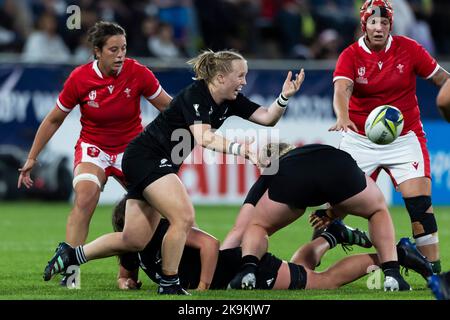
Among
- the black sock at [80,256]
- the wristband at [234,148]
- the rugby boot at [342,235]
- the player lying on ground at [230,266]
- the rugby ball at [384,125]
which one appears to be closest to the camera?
the wristband at [234,148]

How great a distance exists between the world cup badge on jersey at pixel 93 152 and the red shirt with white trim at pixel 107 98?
0.05 m

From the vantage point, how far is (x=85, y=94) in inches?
367

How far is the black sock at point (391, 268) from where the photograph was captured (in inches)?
314

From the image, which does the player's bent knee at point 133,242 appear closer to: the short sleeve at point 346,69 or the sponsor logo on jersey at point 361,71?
the short sleeve at point 346,69

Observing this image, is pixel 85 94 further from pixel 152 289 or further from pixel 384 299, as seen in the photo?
pixel 384 299

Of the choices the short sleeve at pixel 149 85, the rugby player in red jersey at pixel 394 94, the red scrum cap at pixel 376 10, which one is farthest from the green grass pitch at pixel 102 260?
the red scrum cap at pixel 376 10

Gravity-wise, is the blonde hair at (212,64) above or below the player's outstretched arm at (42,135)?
above

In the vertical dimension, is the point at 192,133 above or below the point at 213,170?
above

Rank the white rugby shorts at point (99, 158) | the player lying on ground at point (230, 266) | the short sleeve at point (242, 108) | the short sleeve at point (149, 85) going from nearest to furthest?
the player lying on ground at point (230, 266), the short sleeve at point (242, 108), the white rugby shorts at point (99, 158), the short sleeve at point (149, 85)

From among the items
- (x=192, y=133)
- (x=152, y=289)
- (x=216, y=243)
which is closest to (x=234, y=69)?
(x=192, y=133)

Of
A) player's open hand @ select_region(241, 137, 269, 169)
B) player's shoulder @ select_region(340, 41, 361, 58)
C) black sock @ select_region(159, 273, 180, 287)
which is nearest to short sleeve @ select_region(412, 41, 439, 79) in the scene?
player's shoulder @ select_region(340, 41, 361, 58)

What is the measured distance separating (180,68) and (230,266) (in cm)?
855
